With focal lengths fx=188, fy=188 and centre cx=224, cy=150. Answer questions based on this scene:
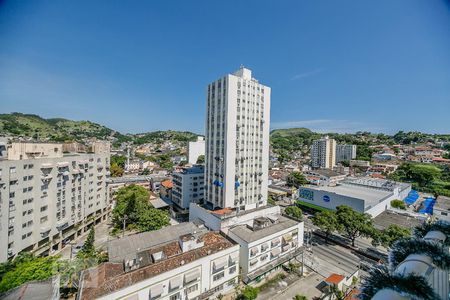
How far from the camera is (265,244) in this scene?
82.5ft

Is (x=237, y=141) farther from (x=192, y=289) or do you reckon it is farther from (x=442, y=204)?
(x=442, y=204)

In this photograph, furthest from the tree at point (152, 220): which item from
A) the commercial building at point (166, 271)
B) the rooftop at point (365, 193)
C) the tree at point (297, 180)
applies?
the tree at point (297, 180)

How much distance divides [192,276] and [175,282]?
1.79m

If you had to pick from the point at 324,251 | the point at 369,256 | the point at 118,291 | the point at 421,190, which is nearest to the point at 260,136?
the point at 324,251

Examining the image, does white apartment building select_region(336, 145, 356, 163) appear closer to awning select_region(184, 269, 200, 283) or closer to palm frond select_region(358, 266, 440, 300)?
awning select_region(184, 269, 200, 283)

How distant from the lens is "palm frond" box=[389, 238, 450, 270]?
6871mm

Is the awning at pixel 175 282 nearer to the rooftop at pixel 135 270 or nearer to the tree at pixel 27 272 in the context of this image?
the rooftop at pixel 135 270

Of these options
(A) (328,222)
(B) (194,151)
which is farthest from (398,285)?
(B) (194,151)

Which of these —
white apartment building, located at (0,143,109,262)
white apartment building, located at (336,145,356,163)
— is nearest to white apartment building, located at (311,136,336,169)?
white apartment building, located at (336,145,356,163)

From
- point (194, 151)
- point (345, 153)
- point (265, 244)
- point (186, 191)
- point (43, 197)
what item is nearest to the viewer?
point (265, 244)

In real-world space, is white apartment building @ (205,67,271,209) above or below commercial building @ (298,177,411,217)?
above

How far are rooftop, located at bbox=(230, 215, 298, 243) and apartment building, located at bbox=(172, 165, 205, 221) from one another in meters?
19.4

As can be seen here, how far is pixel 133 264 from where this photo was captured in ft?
62.7

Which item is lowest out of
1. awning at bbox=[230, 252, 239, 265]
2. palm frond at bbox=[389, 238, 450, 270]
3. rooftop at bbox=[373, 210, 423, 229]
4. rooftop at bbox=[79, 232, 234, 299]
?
rooftop at bbox=[373, 210, 423, 229]
